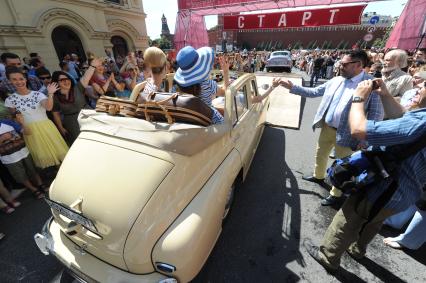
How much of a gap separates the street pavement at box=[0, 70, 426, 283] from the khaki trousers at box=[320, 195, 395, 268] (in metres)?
0.26

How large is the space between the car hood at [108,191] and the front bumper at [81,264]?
6cm

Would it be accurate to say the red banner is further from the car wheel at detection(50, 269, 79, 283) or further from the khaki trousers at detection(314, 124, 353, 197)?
the car wheel at detection(50, 269, 79, 283)

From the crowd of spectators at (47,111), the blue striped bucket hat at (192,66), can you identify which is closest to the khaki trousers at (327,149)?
the crowd of spectators at (47,111)

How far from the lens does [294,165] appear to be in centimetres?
385

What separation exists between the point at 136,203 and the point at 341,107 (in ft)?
8.19

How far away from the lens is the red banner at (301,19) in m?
6.70

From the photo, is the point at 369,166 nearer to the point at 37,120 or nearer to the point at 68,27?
the point at 37,120

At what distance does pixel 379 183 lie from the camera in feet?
5.25

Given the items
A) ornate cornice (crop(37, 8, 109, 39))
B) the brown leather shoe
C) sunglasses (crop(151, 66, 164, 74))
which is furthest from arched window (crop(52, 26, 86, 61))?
the brown leather shoe

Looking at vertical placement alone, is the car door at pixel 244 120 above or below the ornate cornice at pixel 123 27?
below

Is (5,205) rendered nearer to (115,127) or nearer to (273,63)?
(115,127)

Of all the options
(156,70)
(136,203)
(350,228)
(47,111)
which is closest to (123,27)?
(47,111)

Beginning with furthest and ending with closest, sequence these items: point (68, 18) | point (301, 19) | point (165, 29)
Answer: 1. point (165, 29)
2. point (68, 18)
3. point (301, 19)

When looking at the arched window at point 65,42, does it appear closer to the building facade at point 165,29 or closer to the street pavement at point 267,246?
the street pavement at point 267,246
